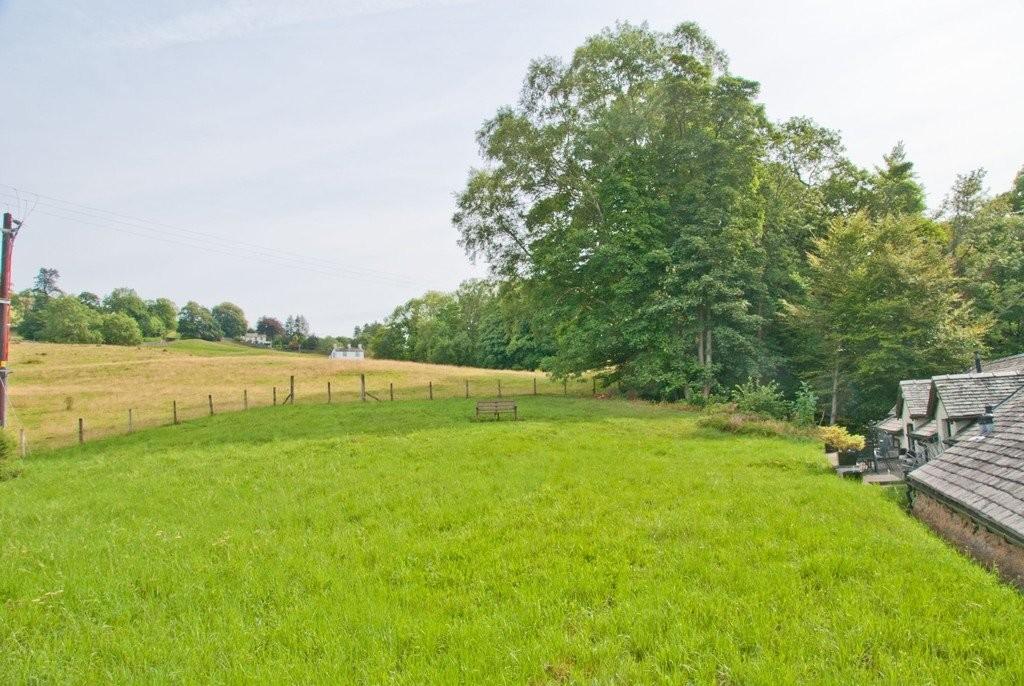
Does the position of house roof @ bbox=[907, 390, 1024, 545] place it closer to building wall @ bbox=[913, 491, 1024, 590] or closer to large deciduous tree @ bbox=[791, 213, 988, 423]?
building wall @ bbox=[913, 491, 1024, 590]

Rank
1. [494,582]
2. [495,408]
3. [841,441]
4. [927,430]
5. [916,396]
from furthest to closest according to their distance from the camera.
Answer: [495,408]
[916,396]
[927,430]
[841,441]
[494,582]

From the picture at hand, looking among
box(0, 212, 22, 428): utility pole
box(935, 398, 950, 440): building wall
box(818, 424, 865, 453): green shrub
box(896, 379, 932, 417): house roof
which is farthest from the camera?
box(0, 212, 22, 428): utility pole

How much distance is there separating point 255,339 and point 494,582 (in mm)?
170766

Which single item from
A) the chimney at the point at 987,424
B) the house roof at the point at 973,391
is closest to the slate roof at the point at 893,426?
the house roof at the point at 973,391

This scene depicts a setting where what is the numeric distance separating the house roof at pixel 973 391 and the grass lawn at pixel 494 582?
3.69 m

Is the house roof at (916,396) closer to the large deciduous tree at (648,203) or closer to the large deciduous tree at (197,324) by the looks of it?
the large deciduous tree at (648,203)

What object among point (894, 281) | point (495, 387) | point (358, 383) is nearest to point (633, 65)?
point (894, 281)

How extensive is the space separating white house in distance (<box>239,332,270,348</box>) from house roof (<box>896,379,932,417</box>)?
15321 cm

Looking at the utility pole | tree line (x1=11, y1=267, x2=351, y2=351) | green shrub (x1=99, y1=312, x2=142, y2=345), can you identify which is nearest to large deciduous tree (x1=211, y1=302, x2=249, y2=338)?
tree line (x1=11, y1=267, x2=351, y2=351)

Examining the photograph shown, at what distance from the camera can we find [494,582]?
657 cm

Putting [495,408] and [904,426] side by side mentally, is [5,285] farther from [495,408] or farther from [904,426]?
[904,426]

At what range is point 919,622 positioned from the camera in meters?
5.21

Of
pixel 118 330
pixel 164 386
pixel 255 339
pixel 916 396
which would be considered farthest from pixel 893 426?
pixel 255 339

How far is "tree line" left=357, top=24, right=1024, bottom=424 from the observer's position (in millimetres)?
28281
